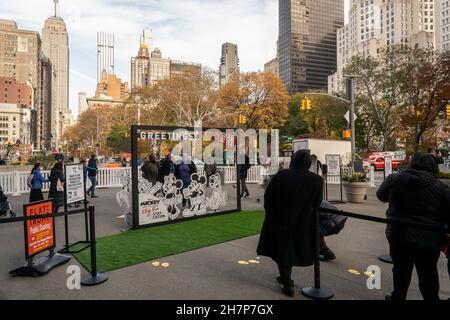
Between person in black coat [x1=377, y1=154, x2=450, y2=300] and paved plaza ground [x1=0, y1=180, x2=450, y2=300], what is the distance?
899mm

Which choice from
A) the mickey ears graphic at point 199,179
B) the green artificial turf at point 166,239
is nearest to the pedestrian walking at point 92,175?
the mickey ears graphic at point 199,179

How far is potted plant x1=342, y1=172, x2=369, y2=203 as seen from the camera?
40.0ft

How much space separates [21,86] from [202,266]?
515 feet

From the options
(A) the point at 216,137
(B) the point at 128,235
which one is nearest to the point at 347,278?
(B) the point at 128,235

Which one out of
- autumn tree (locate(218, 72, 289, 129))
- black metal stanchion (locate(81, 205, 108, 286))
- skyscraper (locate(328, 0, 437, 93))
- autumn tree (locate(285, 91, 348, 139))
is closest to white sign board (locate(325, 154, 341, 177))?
black metal stanchion (locate(81, 205, 108, 286))

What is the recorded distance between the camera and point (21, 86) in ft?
441

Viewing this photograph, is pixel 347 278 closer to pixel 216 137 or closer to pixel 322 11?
pixel 216 137

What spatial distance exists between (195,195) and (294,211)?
559cm

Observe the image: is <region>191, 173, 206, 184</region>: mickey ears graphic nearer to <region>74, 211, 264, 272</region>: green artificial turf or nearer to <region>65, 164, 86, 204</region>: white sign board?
<region>74, 211, 264, 272</region>: green artificial turf

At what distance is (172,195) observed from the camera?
29.2 ft

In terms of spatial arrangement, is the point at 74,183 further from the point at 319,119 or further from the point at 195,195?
the point at 319,119

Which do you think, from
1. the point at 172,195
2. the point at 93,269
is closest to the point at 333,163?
the point at 172,195

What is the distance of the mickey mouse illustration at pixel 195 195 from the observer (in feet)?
30.3
